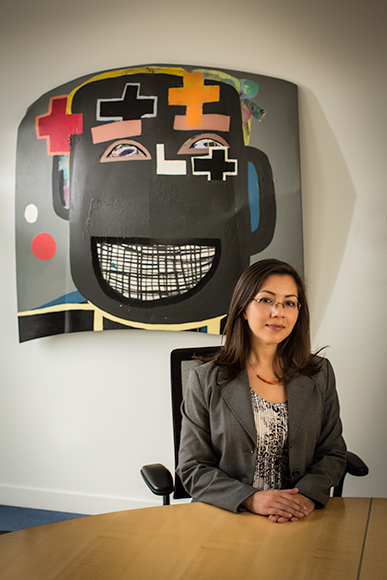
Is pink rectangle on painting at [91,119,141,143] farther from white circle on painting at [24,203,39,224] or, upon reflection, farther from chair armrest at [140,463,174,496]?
chair armrest at [140,463,174,496]

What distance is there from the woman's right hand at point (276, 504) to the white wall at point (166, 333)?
1403mm

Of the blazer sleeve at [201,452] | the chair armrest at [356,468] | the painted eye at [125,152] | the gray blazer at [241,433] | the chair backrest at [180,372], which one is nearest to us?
the blazer sleeve at [201,452]

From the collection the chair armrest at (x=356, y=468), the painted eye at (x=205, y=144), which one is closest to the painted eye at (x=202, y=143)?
the painted eye at (x=205, y=144)

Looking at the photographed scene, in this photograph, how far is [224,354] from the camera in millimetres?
1654

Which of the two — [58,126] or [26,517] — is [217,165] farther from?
[26,517]

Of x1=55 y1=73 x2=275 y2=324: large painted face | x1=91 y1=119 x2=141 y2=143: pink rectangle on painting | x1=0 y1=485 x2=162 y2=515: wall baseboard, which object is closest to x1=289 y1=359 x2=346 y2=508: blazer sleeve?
x1=55 y1=73 x2=275 y2=324: large painted face

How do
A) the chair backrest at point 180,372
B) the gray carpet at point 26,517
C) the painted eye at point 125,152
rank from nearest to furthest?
1. the chair backrest at point 180,372
2. the painted eye at point 125,152
3. the gray carpet at point 26,517

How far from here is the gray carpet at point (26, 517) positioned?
113 inches

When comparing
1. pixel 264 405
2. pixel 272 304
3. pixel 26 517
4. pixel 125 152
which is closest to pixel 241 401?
pixel 264 405

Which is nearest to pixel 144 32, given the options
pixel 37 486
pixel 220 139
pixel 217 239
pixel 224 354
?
pixel 220 139

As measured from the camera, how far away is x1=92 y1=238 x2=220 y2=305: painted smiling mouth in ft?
8.84

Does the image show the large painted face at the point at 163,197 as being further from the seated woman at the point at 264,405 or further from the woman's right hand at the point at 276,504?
the woman's right hand at the point at 276,504

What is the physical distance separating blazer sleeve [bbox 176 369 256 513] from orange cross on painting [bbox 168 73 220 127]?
1.57 m

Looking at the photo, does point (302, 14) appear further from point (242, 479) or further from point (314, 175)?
point (242, 479)
